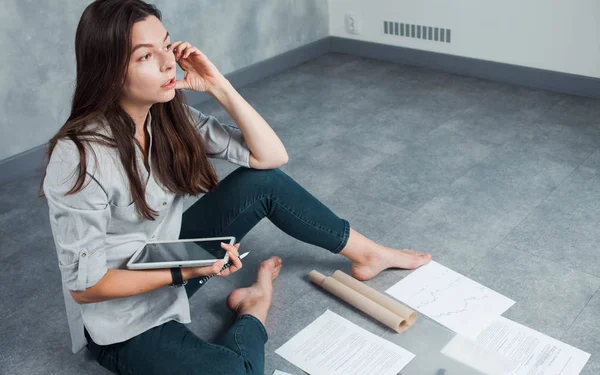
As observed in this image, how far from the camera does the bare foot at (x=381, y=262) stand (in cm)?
211

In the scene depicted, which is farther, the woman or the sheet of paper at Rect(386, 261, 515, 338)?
the sheet of paper at Rect(386, 261, 515, 338)

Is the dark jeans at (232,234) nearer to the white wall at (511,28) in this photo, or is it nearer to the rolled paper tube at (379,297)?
the rolled paper tube at (379,297)

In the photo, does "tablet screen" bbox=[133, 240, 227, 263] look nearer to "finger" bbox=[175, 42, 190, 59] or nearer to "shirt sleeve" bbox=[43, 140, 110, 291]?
"shirt sleeve" bbox=[43, 140, 110, 291]

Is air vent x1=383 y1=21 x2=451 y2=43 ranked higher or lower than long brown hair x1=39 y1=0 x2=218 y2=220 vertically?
lower

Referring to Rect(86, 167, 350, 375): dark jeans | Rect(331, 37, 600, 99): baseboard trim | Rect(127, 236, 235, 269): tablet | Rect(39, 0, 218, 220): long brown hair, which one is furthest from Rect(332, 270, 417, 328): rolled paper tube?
Rect(331, 37, 600, 99): baseboard trim

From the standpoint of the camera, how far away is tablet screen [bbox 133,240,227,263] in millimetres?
1597

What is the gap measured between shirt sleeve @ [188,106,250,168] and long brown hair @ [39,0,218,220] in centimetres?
10

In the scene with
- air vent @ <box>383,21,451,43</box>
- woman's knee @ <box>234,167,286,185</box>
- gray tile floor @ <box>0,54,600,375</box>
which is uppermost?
woman's knee @ <box>234,167,286,185</box>

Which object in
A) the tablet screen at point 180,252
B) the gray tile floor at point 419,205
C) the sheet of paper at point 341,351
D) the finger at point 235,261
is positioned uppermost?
the tablet screen at point 180,252

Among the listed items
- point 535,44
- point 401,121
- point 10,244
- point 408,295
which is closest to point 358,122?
point 401,121

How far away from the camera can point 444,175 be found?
2.81 meters

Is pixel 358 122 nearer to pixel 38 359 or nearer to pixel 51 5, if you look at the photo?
pixel 51 5


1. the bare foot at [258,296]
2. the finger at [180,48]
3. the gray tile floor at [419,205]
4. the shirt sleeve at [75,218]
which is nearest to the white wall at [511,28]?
the gray tile floor at [419,205]

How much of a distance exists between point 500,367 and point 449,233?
27.3 inches
